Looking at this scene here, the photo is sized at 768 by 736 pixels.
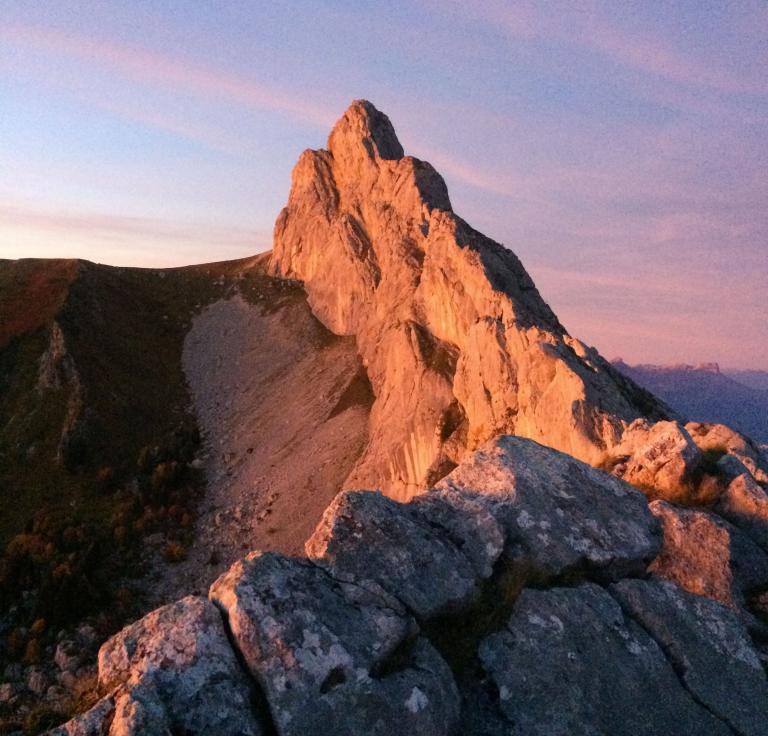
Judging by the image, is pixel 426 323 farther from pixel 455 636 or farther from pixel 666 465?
pixel 455 636

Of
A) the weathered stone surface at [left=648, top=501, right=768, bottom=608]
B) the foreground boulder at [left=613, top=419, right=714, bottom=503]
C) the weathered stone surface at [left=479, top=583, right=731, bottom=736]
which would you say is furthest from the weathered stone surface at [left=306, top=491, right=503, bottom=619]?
the foreground boulder at [left=613, top=419, right=714, bottom=503]

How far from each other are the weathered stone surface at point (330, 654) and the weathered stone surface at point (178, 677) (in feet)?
0.74

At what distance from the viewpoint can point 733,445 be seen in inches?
536

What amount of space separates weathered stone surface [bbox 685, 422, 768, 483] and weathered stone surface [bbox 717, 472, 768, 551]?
3.20 feet

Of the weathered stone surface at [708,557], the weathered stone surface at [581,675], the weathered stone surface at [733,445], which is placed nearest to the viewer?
the weathered stone surface at [581,675]

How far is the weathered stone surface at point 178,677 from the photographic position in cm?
567

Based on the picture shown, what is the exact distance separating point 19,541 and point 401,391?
24514 millimetres

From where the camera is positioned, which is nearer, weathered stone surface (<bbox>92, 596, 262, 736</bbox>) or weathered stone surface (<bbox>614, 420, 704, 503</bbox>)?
weathered stone surface (<bbox>92, 596, 262, 736</bbox>)

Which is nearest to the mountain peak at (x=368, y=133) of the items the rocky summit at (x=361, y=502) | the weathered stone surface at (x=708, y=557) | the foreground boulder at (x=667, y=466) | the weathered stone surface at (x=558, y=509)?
the rocky summit at (x=361, y=502)

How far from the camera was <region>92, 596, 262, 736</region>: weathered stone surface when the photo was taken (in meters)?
5.67

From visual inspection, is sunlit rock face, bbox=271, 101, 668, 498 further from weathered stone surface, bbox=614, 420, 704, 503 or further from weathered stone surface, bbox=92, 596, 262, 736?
weathered stone surface, bbox=92, 596, 262, 736

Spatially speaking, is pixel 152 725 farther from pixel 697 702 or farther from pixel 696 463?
pixel 696 463

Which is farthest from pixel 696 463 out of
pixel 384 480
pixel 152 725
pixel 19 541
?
pixel 19 541

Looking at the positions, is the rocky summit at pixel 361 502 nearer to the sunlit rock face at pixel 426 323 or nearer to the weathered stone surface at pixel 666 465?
the weathered stone surface at pixel 666 465
